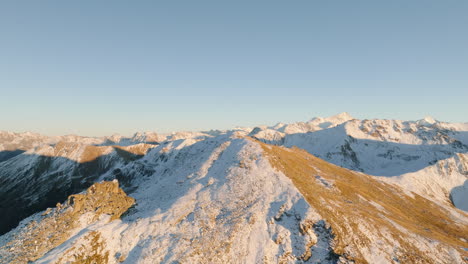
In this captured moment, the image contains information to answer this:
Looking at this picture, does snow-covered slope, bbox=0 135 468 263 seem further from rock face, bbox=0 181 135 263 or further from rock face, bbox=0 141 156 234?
rock face, bbox=0 141 156 234

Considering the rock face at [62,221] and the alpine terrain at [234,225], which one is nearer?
the rock face at [62,221]

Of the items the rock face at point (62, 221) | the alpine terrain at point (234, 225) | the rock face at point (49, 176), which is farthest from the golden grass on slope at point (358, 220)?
the rock face at point (49, 176)

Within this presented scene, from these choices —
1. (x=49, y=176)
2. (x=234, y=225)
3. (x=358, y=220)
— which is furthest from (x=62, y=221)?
(x=49, y=176)

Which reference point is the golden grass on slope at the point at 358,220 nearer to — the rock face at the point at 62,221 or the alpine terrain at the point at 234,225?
the alpine terrain at the point at 234,225

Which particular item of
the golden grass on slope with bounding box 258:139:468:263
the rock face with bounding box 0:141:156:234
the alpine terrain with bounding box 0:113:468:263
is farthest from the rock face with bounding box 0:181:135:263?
the rock face with bounding box 0:141:156:234

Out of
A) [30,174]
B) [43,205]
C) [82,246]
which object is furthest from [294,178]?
[30,174]

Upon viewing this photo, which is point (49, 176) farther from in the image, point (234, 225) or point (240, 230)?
point (240, 230)

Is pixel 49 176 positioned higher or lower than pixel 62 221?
lower

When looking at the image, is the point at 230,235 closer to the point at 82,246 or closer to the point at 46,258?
the point at 82,246

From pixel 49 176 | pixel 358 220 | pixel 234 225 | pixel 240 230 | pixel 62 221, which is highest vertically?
pixel 62 221
